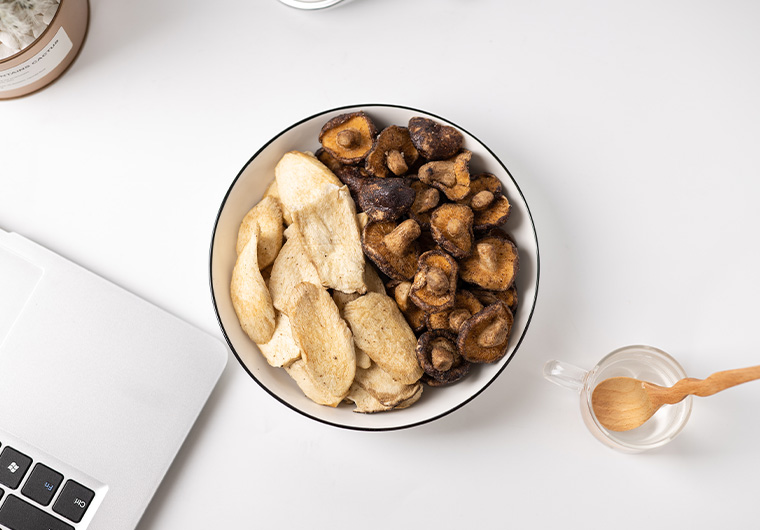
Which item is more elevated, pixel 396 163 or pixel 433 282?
pixel 396 163

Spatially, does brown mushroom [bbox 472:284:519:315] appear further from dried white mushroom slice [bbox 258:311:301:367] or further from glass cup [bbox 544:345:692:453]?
dried white mushroom slice [bbox 258:311:301:367]

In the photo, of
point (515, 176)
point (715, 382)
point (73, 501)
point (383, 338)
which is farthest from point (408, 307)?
point (73, 501)

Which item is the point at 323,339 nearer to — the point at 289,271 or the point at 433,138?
the point at 289,271

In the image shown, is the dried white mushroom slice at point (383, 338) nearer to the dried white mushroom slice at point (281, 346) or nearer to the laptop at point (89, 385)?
the dried white mushroom slice at point (281, 346)

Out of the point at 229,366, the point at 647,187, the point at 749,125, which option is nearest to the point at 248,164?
the point at 229,366

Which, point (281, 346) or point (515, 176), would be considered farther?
point (515, 176)

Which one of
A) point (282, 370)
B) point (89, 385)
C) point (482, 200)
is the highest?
point (482, 200)

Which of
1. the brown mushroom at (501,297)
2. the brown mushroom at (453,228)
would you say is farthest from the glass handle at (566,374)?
the brown mushroom at (453,228)

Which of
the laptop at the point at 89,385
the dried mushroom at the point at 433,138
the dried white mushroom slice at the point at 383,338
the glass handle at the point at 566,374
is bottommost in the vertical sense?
the laptop at the point at 89,385
